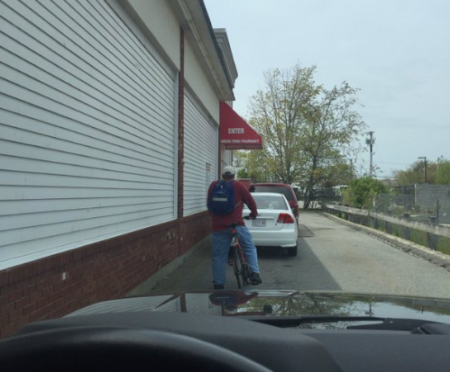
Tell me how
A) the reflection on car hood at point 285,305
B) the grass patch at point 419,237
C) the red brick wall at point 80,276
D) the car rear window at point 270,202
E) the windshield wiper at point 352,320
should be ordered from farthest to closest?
the grass patch at point 419,237, the car rear window at point 270,202, the red brick wall at point 80,276, the reflection on car hood at point 285,305, the windshield wiper at point 352,320

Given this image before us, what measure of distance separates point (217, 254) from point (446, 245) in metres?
6.37

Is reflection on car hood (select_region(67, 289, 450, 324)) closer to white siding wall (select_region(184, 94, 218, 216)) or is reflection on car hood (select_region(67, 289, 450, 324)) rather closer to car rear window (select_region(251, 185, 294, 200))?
white siding wall (select_region(184, 94, 218, 216))

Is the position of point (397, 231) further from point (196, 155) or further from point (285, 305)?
point (285, 305)

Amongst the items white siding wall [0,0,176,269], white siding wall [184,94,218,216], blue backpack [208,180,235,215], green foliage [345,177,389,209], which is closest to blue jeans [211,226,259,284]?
blue backpack [208,180,235,215]

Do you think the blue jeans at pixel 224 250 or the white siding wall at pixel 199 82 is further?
the white siding wall at pixel 199 82

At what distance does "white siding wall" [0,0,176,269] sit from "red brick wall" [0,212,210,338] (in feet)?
0.48

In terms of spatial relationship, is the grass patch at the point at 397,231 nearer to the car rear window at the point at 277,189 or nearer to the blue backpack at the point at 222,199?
the car rear window at the point at 277,189

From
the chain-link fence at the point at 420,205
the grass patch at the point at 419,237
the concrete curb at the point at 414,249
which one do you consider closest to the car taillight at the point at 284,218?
the concrete curb at the point at 414,249

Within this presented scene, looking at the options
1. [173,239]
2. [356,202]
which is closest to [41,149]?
[173,239]

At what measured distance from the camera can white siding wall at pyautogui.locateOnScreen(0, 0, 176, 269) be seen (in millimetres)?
3696

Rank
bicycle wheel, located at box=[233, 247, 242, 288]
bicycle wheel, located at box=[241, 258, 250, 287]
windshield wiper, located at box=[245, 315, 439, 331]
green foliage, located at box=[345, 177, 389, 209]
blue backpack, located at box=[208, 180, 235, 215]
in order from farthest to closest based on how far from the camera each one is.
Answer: green foliage, located at box=[345, 177, 389, 209]
bicycle wheel, located at box=[233, 247, 242, 288]
bicycle wheel, located at box=[241, 258, 250, 287]
blue backpack, located at box=[208, 180, 235, 215]
windshield wiper, located at box=[245, 315, 439, 331]

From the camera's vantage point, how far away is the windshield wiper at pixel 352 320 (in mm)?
2186

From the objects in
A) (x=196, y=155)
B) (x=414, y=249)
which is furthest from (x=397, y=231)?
(x=196, y=155)

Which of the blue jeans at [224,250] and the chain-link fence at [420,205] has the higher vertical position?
the chain-link fence at [420,205]
